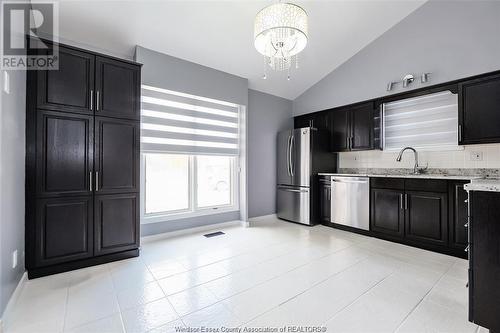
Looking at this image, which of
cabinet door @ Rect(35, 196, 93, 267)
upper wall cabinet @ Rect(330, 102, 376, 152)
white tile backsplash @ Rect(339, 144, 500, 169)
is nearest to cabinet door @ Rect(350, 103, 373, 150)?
upper wall cabinet @ Rect(330, 102, 376, 152)

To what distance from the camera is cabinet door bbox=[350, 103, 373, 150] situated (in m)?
4.05

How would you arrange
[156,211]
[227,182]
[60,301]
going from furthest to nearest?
[227,182] → [156,211] → [60,301]

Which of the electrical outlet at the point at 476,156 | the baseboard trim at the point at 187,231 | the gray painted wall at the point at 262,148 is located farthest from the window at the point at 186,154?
the electrical outlet at the point at 476,156

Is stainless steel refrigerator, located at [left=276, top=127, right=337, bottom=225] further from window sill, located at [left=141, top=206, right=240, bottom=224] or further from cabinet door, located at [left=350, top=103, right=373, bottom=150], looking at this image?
window sill, located at [left=141, top=206, right=240, bottom=224]

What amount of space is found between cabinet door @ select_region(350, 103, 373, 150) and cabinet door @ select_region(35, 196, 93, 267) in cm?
421

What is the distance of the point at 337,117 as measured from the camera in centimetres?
453

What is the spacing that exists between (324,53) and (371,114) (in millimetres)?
1370

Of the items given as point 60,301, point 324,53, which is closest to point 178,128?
point 60,301

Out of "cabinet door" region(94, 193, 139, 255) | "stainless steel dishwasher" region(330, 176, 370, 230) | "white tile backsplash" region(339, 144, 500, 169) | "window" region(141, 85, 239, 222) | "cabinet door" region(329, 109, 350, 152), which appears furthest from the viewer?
"cabinet door" region(329, 109, 350, 152)

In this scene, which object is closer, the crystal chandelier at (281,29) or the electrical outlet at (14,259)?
the electrical outlet at (14,259)

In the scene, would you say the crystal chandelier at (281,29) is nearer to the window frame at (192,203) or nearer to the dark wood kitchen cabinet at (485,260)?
the dark wood kitchen cabinet at (485,260)

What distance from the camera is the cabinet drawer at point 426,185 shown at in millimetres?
2939

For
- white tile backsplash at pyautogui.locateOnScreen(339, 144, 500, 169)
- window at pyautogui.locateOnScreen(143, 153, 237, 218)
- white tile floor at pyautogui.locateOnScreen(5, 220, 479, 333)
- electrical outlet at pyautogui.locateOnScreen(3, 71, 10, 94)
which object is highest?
electrical outlet at pyautogui.locateOnScreen(3, 71, 10, 94)

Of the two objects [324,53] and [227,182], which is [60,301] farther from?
[324,53]
